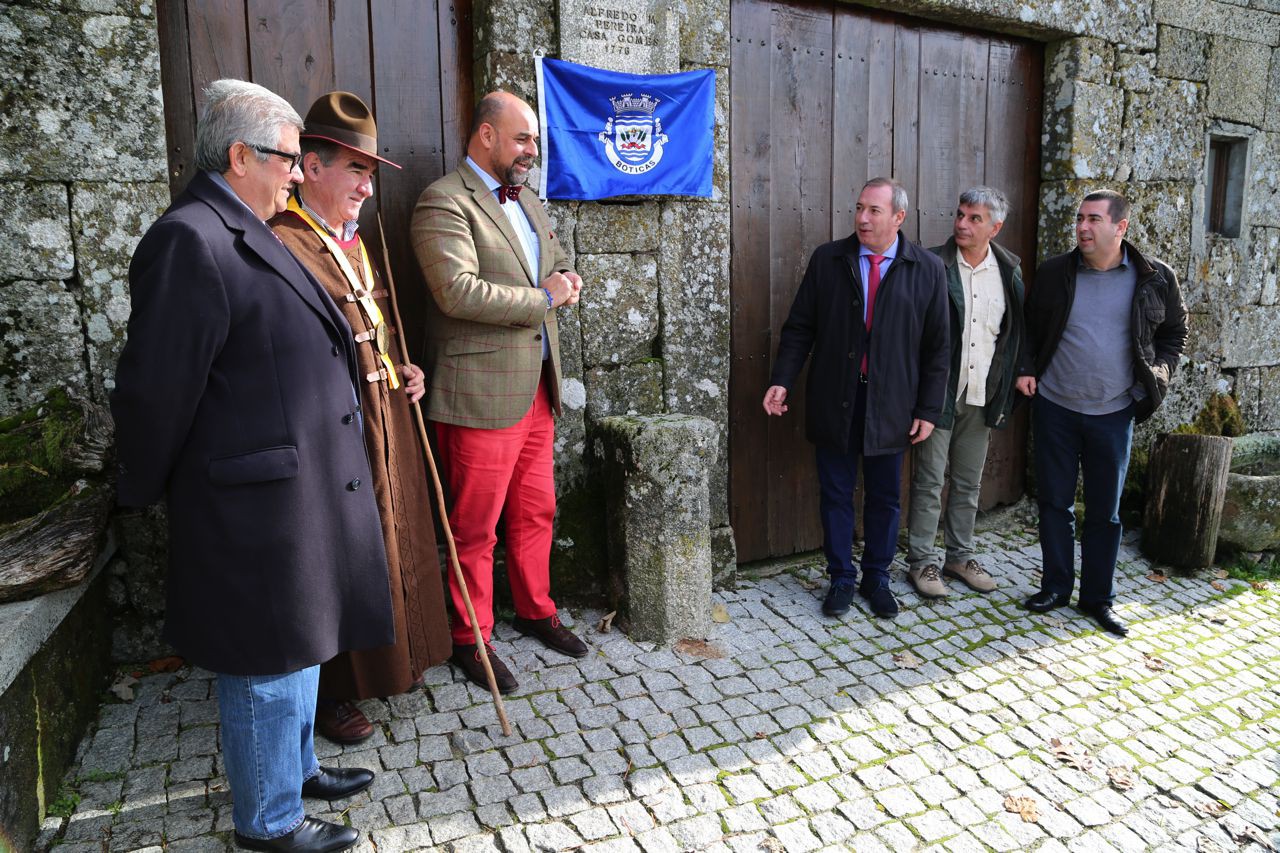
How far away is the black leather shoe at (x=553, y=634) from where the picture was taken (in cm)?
361

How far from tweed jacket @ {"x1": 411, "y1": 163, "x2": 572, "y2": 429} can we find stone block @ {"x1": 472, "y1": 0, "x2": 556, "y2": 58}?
68cm

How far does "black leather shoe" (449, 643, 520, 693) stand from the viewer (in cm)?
332

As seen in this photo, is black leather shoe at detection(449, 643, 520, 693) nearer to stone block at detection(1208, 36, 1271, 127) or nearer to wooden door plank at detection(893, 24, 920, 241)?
wooden door plank at detection(893, 24, 920, 241)

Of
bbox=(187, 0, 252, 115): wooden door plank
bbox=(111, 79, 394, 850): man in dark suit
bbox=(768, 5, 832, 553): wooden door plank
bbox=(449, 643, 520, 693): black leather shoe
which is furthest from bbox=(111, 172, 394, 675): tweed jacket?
bbox=(768, 5, 832, 553): wooden door plank

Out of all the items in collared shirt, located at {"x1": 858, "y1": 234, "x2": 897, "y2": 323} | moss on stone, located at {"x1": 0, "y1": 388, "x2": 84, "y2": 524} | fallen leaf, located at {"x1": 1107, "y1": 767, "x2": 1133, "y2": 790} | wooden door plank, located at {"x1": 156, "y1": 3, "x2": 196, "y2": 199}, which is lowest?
fallen leaf, located at {"x1": 1107, "y1": 767, "x2": 1133, "y2": 790}

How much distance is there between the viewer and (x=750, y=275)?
4496 millimetres

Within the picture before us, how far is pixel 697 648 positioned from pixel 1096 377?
86.9 inches

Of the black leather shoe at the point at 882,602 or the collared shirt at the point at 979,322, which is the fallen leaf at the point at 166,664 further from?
the collared shirt at the point at 979,322

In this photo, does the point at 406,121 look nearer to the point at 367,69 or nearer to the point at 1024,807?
the point at 367,69

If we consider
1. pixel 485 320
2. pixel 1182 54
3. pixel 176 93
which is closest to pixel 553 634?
pixel 485 320

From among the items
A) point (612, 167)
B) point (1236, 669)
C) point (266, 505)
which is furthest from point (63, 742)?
point (1236, 669)

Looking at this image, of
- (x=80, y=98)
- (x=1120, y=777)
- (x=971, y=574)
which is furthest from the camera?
(x=971, y=574)

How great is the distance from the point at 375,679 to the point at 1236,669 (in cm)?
348

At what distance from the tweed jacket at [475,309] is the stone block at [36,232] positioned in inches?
46.3
